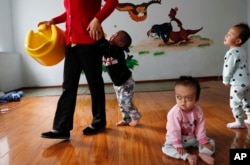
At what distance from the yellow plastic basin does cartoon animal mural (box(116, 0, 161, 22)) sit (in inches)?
119

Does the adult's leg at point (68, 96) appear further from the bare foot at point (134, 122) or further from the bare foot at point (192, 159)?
the bare foot at point (192, 159)

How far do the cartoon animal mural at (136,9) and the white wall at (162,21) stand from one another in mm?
62

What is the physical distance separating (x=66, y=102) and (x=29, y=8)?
3522 mm

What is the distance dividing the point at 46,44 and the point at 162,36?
3.22 m

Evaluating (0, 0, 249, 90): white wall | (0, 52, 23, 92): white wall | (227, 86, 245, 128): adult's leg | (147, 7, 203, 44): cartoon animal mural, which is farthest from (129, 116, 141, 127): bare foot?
(147, 7, 203, 44): cartoon animal mural

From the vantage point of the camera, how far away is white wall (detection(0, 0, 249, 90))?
4.51m

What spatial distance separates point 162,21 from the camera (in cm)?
450

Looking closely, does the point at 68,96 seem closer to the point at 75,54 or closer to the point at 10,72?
the point at 75,54

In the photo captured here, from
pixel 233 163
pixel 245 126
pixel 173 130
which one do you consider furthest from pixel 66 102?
pixel 245 126

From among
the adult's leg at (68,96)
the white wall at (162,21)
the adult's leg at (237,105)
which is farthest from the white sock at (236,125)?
the white wall at (162,21)

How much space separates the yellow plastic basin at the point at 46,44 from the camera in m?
1.56

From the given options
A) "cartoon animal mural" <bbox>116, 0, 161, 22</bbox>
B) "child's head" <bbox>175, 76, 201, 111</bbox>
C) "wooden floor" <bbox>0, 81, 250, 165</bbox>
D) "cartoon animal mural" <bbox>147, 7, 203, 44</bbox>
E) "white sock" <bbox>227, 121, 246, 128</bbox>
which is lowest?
"wooden floor" <bbox>0, 81, 250, 165</bbox>

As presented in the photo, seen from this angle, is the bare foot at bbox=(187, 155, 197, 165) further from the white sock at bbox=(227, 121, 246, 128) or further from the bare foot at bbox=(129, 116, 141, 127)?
the bare foot at bbox=(129, 116, 141, 127)

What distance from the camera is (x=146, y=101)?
2.81 meters
